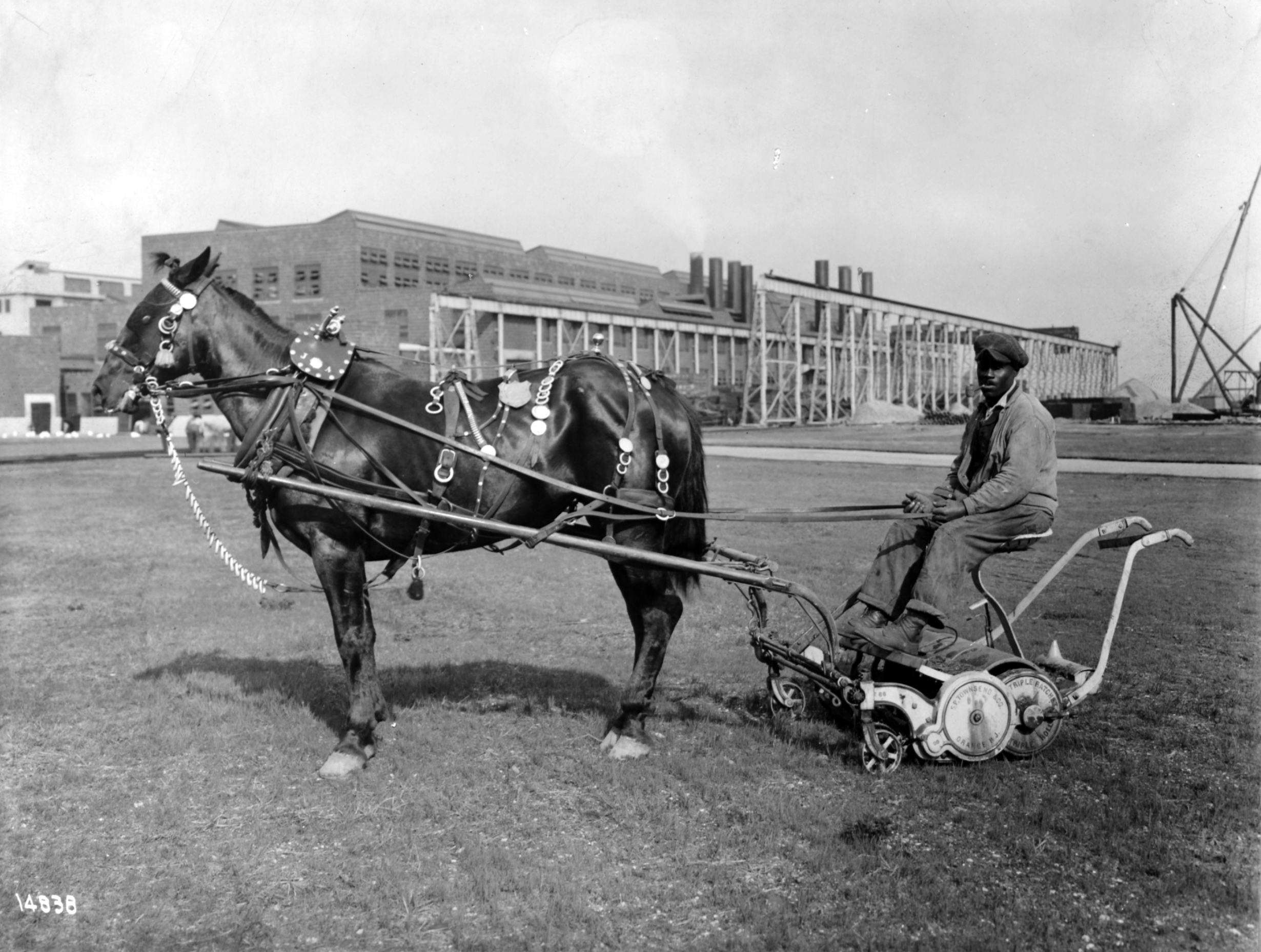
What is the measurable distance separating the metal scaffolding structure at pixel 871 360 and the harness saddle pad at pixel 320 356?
3153 cm

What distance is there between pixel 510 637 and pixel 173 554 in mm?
6896

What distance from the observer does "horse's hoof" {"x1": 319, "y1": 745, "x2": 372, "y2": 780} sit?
539 centimetres

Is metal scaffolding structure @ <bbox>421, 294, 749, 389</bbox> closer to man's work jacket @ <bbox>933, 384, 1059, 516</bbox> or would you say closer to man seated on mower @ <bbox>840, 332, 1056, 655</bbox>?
man seated on mower @ <bbox>840, 332, 1056, 655</bbox>

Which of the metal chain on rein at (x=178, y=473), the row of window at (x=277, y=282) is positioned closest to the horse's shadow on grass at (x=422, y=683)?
the metal chain on rein at (x=178, y=473)

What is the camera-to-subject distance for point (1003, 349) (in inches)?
214

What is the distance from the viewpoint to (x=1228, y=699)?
6324 millimetres

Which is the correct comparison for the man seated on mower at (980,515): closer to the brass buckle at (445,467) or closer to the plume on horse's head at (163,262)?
the brass buckle at (445,467)

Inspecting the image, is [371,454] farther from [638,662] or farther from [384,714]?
[638,662]

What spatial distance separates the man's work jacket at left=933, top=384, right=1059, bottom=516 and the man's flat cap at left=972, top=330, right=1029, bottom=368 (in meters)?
0.18

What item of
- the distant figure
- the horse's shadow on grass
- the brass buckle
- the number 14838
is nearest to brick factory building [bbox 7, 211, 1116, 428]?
the distant figure

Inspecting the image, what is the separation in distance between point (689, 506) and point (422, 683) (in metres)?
2.56

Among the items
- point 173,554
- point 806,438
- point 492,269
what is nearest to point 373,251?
point 492,269

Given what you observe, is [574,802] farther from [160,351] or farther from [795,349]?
[795,349]

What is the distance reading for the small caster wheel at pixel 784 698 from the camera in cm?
632
